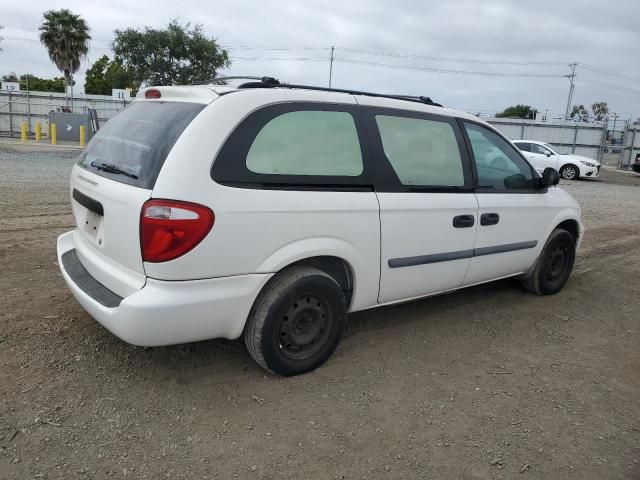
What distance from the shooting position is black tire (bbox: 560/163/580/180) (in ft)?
69.3

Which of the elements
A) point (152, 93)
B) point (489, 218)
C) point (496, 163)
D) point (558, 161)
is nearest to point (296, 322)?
point (152, 93)

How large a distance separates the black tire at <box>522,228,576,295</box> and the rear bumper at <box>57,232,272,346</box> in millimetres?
3121

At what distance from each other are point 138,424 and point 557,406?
7.98 feet

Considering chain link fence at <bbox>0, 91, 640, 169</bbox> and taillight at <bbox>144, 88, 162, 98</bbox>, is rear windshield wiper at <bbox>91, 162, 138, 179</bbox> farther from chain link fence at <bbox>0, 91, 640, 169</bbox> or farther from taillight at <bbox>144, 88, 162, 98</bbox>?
chain link fence at <bbox>0, 91, 640, 169</bbox>

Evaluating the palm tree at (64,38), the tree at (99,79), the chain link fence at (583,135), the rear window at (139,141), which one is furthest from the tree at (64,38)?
the rear window at (139,141)

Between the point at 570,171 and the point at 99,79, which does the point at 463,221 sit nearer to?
the point at 570,171

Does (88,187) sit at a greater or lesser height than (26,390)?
greater

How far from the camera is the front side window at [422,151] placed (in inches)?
142

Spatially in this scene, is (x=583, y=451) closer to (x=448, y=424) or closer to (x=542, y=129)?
(x=448, y=424)

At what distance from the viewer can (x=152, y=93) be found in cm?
337

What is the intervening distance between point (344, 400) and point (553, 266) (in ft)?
10.2

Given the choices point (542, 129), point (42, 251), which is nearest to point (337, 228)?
point (42, 251)

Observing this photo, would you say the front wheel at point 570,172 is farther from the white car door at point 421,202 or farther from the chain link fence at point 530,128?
the white car door at point 421,202

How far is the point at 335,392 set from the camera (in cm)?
318
